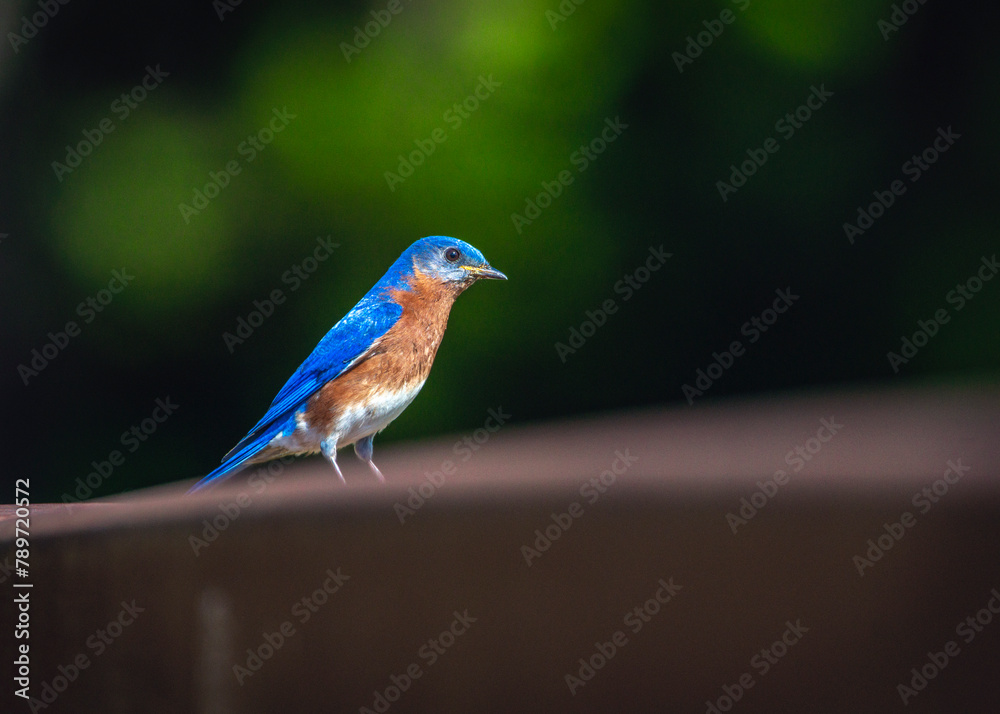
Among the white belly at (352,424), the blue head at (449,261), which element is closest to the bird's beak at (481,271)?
the blue head at (449,261)

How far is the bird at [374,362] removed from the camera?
221 centimetres

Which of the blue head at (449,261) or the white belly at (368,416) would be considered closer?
the white belly at (368,416)

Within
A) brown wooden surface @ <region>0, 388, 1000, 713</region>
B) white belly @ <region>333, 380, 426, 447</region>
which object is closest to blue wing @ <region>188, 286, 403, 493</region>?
white belly @ <region>333, 380, 426, 447</region>

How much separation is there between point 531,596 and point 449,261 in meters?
1.43

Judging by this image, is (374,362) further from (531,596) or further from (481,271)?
(531,596)

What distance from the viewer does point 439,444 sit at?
7.66ft

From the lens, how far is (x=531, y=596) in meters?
Answer: 1.05

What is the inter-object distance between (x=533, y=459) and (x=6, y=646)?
2.70 feet

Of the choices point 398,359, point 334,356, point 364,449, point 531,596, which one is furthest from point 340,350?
point 531,596

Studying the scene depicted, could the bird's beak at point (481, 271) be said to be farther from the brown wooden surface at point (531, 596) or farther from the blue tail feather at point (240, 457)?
the brown wooden surface at point (531, 596)

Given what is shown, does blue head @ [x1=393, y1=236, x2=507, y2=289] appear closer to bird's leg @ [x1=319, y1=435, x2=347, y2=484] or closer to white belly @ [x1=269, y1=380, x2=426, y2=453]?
white belly @ [x1=269, y1=380, x2=426, y2=453]

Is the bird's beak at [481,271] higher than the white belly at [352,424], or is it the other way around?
the bird's beak at [481,271]

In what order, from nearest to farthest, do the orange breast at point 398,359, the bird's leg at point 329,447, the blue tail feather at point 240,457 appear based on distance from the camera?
the blue tail feather at point 240,457, the bird's leg at point 329,447, the orange breast at point 398,359

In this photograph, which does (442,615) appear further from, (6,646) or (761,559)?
(6,646)
